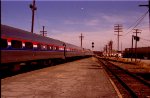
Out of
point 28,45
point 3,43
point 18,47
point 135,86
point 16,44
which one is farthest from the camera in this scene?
point 28,45

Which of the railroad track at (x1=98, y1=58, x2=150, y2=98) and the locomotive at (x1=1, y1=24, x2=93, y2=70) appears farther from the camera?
the locomotive at (x1=1, y1=24, x2=93, y2=70)

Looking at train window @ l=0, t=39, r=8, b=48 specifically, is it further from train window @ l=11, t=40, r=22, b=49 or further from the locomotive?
train window @ l=11, t=40, r=22, b=49

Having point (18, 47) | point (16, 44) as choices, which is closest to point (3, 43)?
point (16, 44)

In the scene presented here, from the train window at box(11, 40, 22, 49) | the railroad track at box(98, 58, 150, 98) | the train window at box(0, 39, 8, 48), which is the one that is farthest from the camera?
the train window at box(11, 40, 22, 49)

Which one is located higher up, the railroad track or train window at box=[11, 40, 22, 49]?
train window at box=[11, 40, 22, 49]

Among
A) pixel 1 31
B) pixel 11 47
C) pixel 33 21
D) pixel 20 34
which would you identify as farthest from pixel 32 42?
pixel 33 21

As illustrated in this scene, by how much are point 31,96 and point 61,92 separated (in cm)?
164

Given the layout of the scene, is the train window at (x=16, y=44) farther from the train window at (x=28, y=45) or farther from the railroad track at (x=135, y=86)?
the railroad track at (x=135, y=86)

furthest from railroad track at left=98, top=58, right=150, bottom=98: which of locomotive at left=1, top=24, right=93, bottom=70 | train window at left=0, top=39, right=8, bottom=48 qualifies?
train window at left=0, top=39, right=8, bottom=48

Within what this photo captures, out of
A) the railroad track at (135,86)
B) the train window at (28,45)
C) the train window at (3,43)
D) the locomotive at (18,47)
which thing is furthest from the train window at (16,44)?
the railroad track at (135,86)

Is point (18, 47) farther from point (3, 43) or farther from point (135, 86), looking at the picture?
point (135, 86)

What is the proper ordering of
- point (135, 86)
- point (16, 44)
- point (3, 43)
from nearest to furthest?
point (135, 86)
point (3, 43)
point (16, 44)

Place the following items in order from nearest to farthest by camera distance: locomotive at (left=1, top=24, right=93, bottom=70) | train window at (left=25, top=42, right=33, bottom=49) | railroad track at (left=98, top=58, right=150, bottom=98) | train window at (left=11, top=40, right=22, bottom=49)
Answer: railroad track at (left=98, top=58, right=150, bottom=98) → locomotive at (left=1, top=24, right=93, bottom=70) → train window at (left=11, top=40, right=22, bottom=49) → train window at (left=25, top=42, right=33, bottom=49)

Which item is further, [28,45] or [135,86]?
[28,45]
